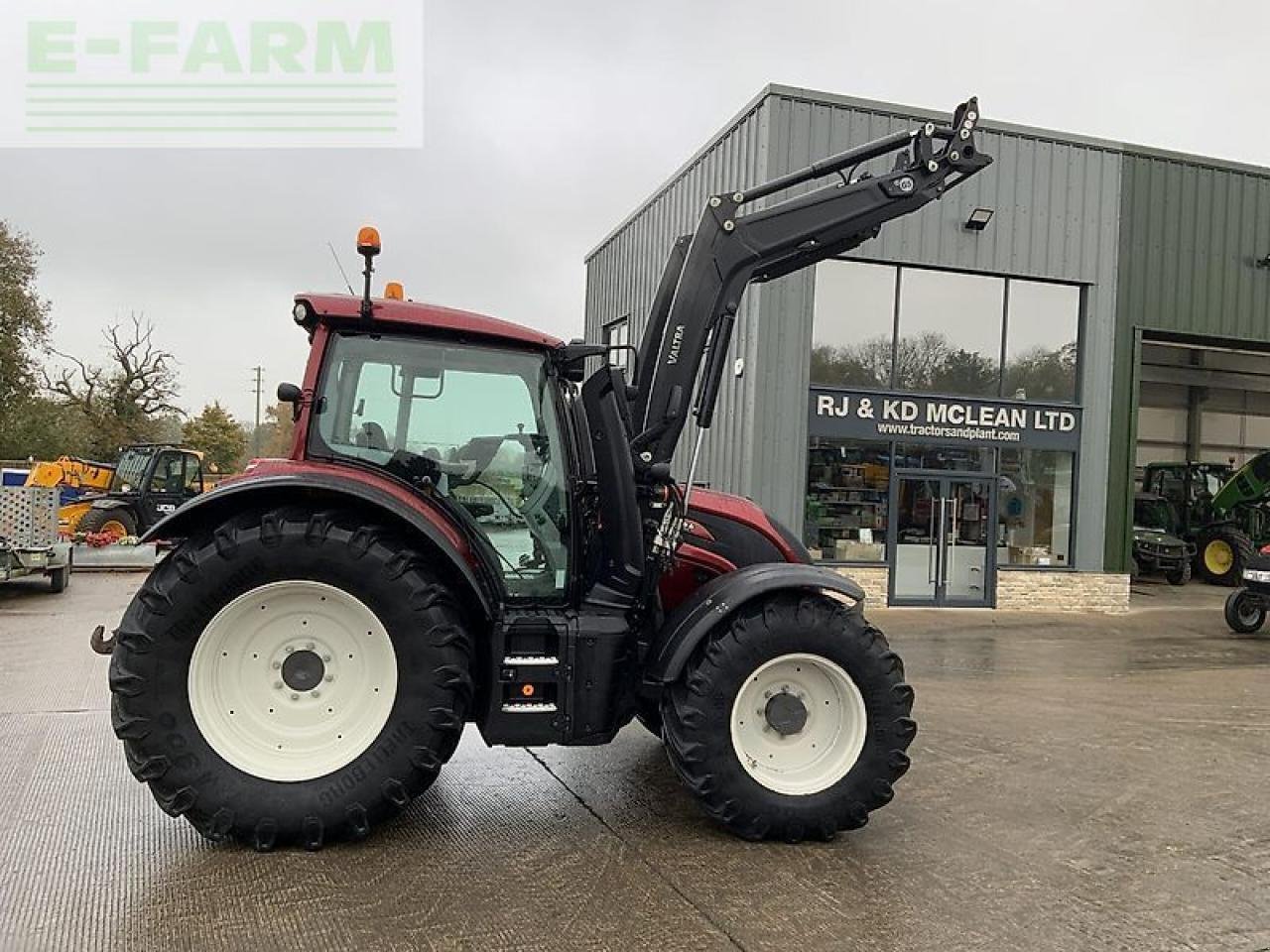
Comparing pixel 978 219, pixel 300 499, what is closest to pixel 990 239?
pixel 978 219

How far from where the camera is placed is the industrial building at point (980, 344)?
1330 cm

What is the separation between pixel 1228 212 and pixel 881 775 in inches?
575

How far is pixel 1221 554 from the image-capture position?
20.3 meters

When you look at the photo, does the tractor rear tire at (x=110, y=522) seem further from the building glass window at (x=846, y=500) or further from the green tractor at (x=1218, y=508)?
the green tractor at (x=1218, y=508)

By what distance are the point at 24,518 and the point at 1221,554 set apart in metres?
21.6

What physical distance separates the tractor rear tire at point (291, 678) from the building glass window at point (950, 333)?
1108 centimetres

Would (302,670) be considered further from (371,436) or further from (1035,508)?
(1035,508)

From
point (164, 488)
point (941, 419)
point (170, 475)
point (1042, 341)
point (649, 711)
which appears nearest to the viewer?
point (649, 711)

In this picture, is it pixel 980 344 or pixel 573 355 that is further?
pixel 980 344

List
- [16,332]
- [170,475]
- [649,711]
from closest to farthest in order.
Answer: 1. [649,711]
2. [170,475]
3. [16,332]

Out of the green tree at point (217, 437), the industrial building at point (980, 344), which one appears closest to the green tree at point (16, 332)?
the green tree at point (217, 437)

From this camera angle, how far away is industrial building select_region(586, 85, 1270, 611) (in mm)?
13305

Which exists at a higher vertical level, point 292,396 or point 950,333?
point 950,333

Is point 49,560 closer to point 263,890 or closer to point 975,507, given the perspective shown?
point 263,890
